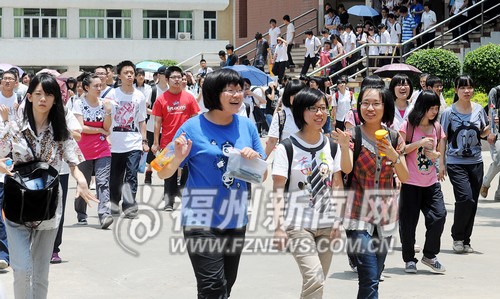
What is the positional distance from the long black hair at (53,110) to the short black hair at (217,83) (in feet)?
3.92

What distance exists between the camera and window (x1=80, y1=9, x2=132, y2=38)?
47.3m

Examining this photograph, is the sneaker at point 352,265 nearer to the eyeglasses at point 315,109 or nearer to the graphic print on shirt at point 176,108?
the eyeglasses at point 315,109

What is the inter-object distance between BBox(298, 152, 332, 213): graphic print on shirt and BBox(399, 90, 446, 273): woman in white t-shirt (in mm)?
2195

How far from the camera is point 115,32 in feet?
156

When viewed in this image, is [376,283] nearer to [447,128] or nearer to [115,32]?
[447,128]

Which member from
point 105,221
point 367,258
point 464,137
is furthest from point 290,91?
point 367,258

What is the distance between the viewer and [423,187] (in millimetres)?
8625

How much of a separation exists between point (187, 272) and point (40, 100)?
270cm

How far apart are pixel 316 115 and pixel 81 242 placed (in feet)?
14.9

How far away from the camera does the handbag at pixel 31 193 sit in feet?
20.7

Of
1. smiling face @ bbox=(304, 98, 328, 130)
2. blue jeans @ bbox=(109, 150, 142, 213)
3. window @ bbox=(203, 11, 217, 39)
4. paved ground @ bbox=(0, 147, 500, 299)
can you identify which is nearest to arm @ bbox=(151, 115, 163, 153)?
blue jeans @ bbox=(109, 150, 142, 213)

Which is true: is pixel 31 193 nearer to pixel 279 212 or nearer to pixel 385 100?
pixel 279 212

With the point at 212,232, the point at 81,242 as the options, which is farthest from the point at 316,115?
the point at 81,242

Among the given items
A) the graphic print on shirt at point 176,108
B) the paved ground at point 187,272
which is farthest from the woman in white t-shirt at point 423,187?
the graphic print on shirt at point 176,108
